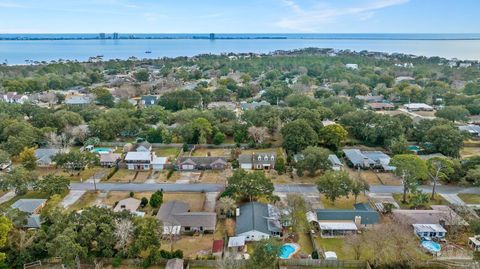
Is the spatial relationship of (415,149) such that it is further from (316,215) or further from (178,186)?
(178,186)

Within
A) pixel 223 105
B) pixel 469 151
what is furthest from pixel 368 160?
pixel 223 105

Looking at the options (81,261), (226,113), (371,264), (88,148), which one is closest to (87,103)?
(88,148)

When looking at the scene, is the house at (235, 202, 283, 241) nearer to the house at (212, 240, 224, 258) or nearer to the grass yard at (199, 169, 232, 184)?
the house at (212, 240, 224, 258)

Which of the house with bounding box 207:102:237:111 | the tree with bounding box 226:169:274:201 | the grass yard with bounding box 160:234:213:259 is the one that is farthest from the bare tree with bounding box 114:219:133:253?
the house with bounding box 207:102:237:111

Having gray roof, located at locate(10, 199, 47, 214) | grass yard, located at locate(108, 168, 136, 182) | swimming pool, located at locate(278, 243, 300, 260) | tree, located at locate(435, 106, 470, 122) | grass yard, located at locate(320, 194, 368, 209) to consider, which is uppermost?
tree, located at locate(435, 106, 470, 122)

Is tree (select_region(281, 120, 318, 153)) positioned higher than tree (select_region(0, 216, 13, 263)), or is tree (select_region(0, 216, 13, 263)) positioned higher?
tree (select_region(281, 120, 318, 153))

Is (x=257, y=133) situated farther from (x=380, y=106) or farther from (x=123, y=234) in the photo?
(x=380, y=106)
